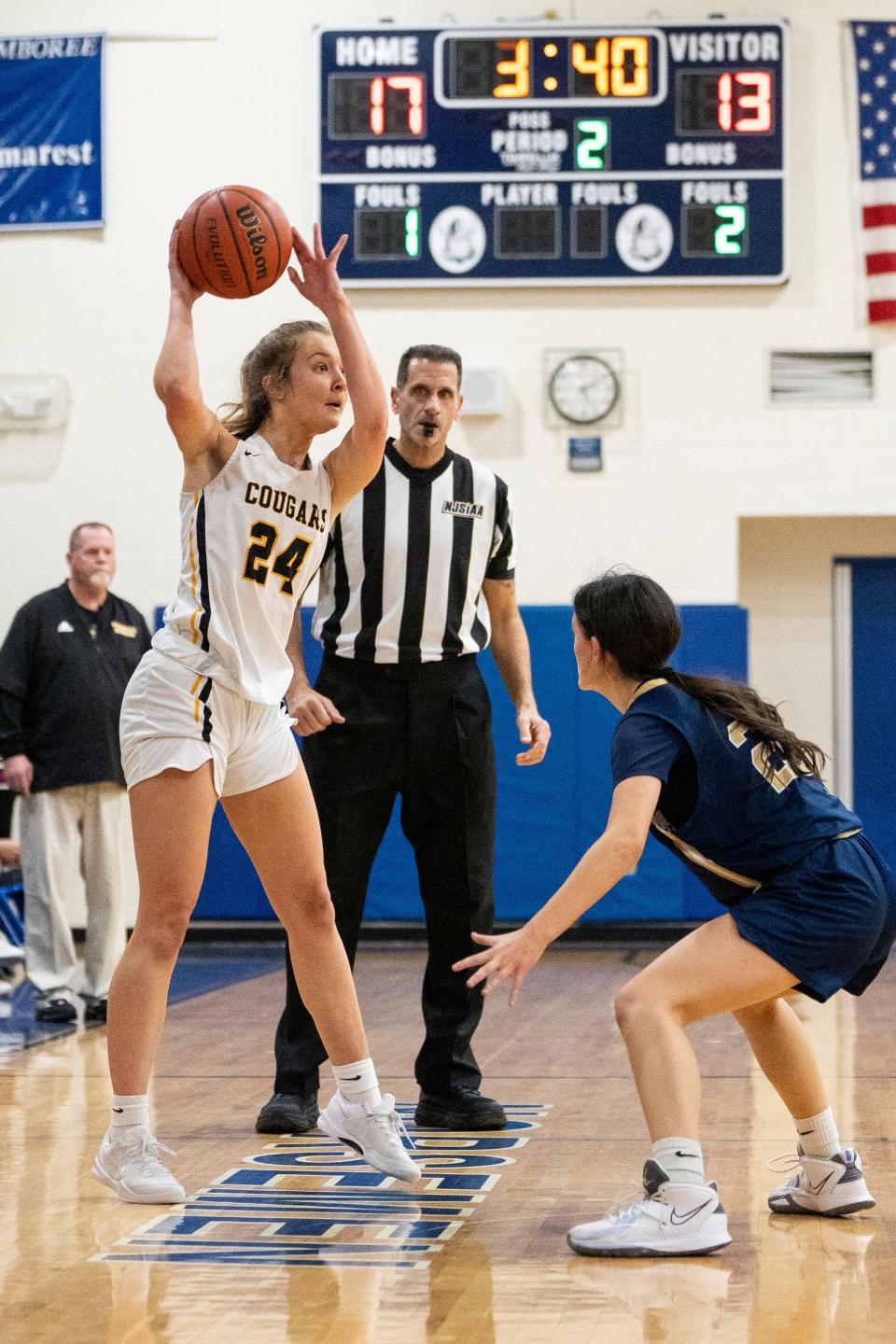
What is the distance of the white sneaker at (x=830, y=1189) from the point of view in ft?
10.5

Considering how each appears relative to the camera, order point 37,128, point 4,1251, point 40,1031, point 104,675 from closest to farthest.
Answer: point 4,1251
point 40,1031
point 104,675
point 37,128

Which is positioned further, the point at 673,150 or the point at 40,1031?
the point at 673,150

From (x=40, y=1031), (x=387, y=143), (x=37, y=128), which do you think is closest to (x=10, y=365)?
(x=37, y=128)

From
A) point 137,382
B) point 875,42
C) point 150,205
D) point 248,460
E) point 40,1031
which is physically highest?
point 875,42

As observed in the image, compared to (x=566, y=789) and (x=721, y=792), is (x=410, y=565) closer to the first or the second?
(x=721, y=792)

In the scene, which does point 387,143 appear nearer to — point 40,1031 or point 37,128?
point 37,128

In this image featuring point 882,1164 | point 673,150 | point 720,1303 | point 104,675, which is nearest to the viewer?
point 720,1303

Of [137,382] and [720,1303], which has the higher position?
[137,382]

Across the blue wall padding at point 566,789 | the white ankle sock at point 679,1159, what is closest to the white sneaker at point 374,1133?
the white ankle sock at point 679,1159

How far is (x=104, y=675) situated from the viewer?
21.9ft

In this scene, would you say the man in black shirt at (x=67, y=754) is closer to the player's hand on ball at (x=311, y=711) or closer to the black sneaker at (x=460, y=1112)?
the black sneaker at (x=460, y=1112)

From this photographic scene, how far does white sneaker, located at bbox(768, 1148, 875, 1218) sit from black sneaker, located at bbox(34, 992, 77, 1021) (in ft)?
11.8

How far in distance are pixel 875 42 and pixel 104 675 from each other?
19.1 feet

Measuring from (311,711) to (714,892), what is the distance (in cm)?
114
